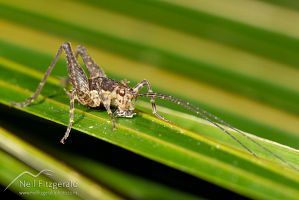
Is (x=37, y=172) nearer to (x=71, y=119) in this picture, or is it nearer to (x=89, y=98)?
(x=71, y=119)

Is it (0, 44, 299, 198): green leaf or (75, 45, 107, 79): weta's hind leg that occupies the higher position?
(75, 45, 107, 79): weta's hind leg

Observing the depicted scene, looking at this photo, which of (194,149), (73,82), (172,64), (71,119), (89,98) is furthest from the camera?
(172,64)

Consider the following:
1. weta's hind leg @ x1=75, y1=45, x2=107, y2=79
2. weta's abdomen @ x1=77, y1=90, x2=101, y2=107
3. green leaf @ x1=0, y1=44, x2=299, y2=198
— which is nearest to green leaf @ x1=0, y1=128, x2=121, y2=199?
green leaf @ x1=0, y1=44, x2=299, y2=198

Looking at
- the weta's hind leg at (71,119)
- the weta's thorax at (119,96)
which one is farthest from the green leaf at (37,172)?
the weta's thorax at (119,96)

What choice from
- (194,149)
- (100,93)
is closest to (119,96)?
(100,93)

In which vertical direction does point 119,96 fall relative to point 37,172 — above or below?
above

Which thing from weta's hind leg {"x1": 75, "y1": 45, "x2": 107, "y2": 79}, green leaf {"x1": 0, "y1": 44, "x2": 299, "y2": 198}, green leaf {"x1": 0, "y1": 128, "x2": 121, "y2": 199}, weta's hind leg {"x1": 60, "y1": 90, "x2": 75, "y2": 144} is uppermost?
weta's hind leg {"x1": 75, "y1": 45, "x2": 107, "y2": 79}

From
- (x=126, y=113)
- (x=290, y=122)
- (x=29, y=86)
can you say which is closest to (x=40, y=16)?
(x=29, y=86)

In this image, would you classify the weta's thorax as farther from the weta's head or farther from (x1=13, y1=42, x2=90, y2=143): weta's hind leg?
(x1=13, y1=42, x2=90, y2=143): weta's hind leg

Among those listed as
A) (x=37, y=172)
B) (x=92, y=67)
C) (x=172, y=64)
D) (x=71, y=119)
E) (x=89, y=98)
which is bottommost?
(x=37, y=172)

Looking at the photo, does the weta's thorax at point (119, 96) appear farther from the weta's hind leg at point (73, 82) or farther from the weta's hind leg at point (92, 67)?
the weta's hind leg at point (92, 67)

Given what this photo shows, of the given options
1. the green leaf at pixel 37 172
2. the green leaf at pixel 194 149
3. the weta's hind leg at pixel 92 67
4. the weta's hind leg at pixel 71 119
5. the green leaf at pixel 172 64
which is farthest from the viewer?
the weta's hind leg at pixel 92 67
